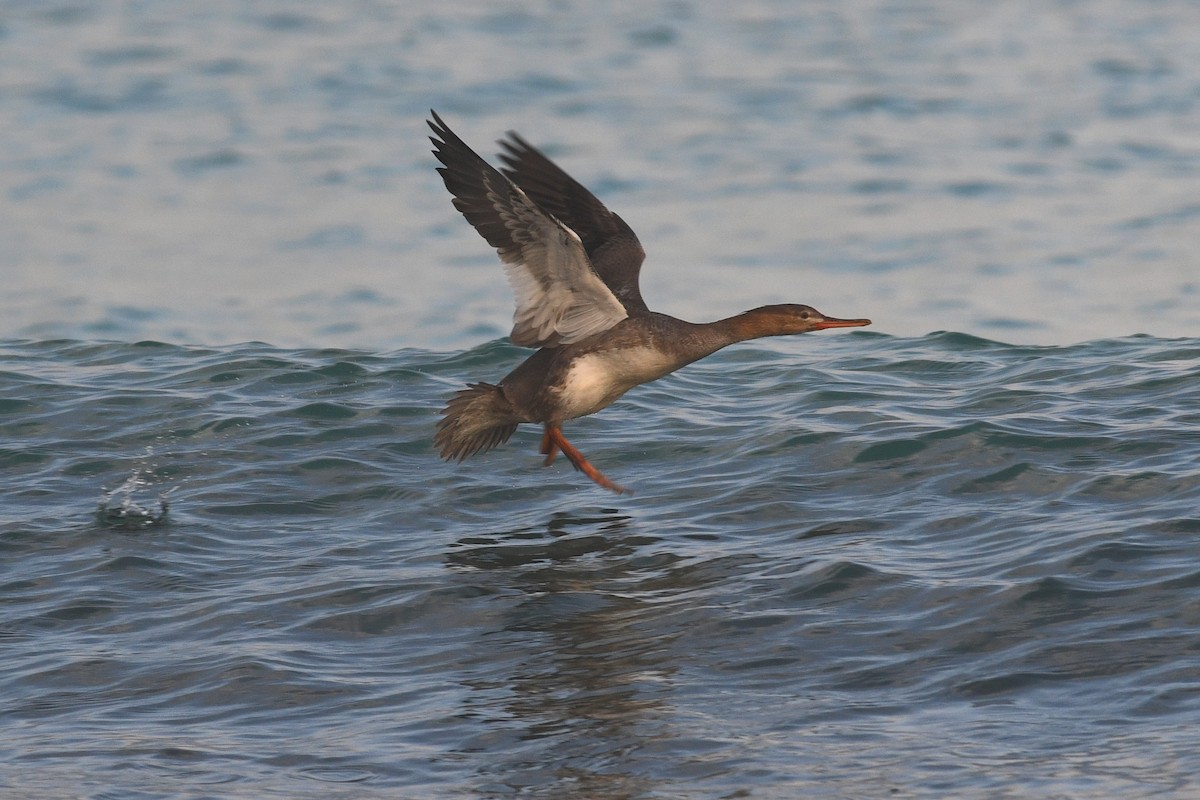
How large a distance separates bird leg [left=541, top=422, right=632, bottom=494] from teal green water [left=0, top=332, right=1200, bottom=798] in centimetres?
19

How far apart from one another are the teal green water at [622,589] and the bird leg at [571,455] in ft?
0.62

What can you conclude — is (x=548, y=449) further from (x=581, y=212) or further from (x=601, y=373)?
(x=581, y=212)

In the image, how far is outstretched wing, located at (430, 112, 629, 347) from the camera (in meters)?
7.61

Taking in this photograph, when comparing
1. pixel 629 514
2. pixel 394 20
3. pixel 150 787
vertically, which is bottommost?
pixel 150 787

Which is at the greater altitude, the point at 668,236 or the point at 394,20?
the point at 394,20

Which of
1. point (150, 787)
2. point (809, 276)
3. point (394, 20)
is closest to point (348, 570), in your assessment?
point (150, 787)

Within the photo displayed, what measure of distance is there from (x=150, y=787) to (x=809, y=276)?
1039 centimetres

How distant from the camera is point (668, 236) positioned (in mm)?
15961

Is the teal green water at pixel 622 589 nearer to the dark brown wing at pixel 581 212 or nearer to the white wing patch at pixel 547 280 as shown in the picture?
the white wing patch at pixel 547 280

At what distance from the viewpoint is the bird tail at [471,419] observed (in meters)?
8.48

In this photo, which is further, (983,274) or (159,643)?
(983,274)

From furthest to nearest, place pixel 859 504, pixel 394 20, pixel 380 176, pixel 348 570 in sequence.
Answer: pixel 394 20, pixel 380 176, pixel 859 504, pixel 348 570

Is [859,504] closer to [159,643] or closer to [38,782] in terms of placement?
[159,643]

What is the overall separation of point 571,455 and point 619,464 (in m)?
0.91
